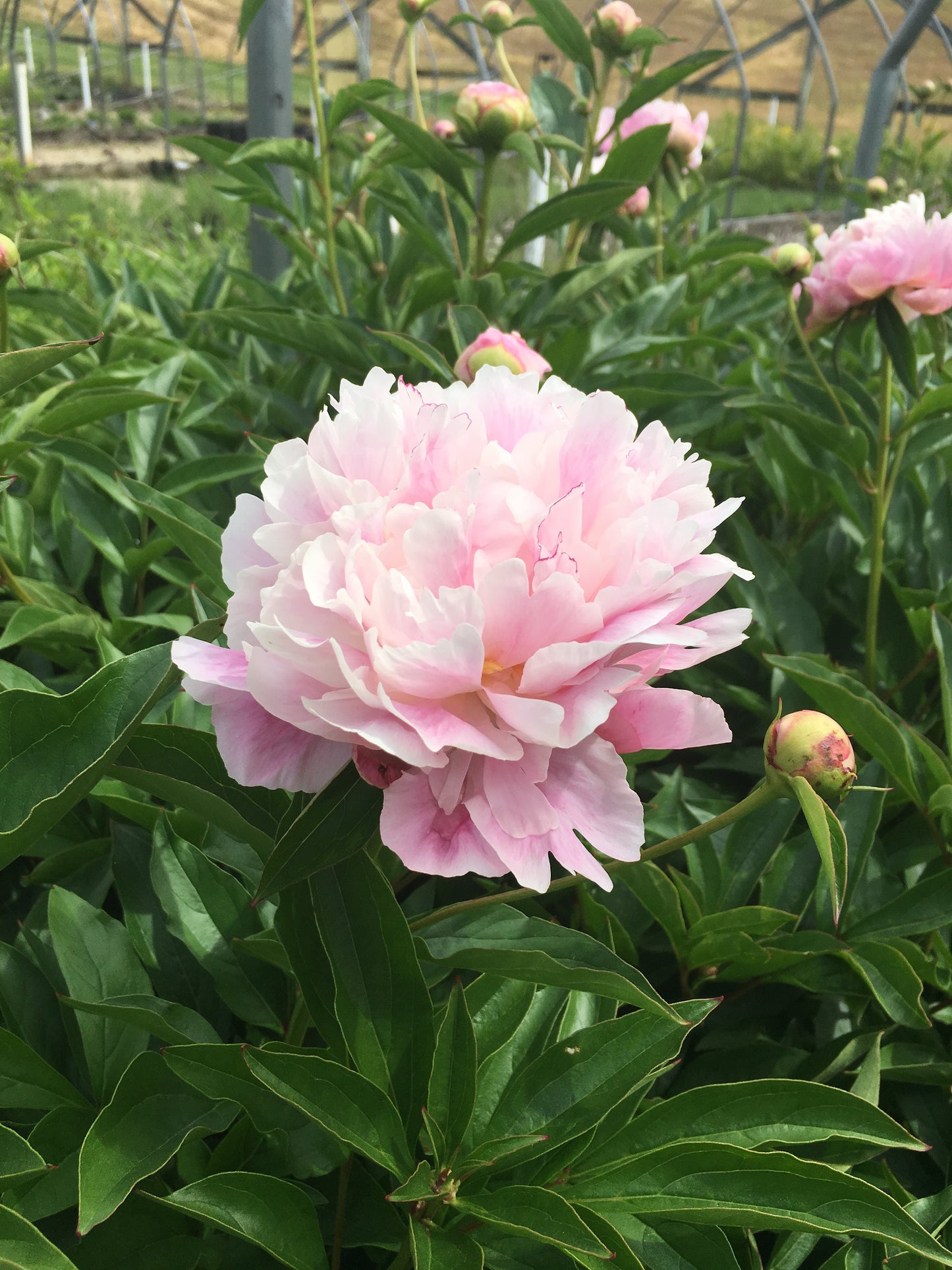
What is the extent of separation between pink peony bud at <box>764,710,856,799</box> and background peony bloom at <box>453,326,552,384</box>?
0.33 m

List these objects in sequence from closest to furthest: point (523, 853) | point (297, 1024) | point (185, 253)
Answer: point (523, 853) → point (297, 1024) → point (185, 253)

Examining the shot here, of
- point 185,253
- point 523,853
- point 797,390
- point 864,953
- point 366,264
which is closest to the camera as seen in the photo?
point 523,853

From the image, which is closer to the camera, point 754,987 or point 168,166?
point 754,987

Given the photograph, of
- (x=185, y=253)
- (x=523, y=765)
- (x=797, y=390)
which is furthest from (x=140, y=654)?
(x=185, y=253)

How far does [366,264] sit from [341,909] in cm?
136

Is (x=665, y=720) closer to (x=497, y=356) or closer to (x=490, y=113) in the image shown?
(x=497, y=356)

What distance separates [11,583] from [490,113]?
25.6 inches

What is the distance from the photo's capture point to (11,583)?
2.72ft

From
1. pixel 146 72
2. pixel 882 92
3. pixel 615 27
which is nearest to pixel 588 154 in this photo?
pixel 615 27

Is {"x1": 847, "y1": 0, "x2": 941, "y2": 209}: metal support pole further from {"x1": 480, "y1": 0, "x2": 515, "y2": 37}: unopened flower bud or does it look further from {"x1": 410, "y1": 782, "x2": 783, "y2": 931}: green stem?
{"x1": 410, "y1": 782, "x2": 783, "y2": 931}: green stem

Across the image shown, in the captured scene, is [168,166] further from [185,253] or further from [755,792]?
[755,792]

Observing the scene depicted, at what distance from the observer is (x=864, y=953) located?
2.16 feet

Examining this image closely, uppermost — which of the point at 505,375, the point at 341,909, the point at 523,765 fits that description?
the point at 505,375

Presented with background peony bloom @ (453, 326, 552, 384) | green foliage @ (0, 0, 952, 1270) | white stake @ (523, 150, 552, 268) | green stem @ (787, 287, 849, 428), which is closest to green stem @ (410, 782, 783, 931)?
green foliage @ (0, 0, 952, 1270)
